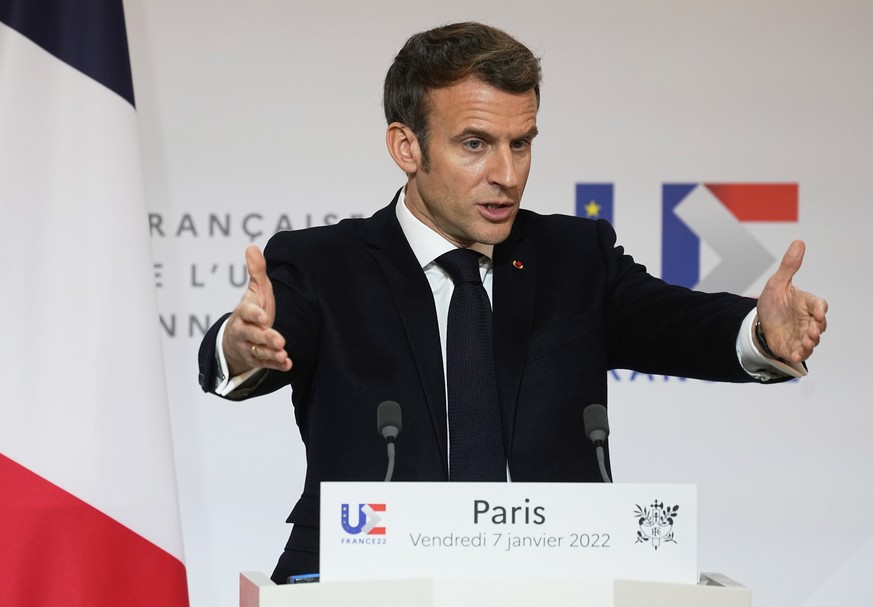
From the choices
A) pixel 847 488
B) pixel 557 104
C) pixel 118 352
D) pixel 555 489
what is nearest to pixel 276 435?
pixel 118 352

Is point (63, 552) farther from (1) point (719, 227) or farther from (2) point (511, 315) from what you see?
(1) point (719, 227)

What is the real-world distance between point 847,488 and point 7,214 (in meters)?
2.74

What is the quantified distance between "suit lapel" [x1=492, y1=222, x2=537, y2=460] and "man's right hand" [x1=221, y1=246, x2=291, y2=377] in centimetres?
52

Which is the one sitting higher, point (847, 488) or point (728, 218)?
point (728, 218)

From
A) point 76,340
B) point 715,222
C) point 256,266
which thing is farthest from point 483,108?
point 715,222

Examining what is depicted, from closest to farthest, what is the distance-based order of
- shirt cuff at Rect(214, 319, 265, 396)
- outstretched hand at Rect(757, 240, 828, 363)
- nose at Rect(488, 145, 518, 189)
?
1. outstretched hand at Rect(757, 240, 828, 363)
2. shirt cuff at Rect(214, 319, 265, 396)
3. nose at Rect(488, 145, 518, 189)

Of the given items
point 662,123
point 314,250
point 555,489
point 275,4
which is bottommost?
point 555,489

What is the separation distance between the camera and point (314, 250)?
2348mm

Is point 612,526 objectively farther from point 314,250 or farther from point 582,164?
point 582,164

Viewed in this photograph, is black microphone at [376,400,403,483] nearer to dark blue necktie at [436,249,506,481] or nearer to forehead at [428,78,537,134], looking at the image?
dark blue necktie at [436,249,506,481]

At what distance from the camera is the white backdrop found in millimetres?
3680

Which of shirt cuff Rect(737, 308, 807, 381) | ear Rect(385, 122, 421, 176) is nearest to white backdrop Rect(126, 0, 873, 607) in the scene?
ear Rect(385, 122, 421, 176)

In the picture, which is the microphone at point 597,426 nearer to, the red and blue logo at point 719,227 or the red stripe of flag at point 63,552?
the red stripe of flag at point 63,552

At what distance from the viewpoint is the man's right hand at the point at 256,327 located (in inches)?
69.6
